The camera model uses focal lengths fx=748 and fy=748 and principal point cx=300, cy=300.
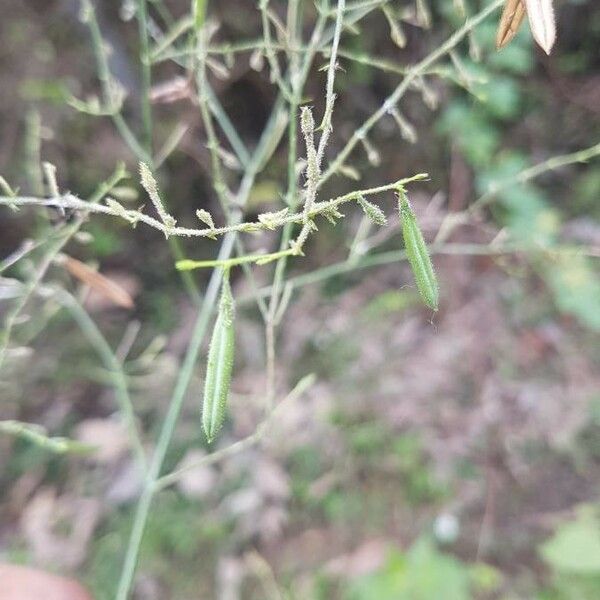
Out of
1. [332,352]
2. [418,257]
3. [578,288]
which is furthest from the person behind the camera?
[332,352]

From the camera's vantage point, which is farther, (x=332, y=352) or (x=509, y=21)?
(x=332, y=352)

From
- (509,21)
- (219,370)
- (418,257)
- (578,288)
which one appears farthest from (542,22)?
(578,288)

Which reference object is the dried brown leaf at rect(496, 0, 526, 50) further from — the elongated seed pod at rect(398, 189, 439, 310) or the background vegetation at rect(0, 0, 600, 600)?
the background vegetation at rect(0, 0, 600, 600)

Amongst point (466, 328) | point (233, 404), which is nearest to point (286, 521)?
point (233, 404)

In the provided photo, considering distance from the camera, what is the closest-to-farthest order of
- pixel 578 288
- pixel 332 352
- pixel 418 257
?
pixel 418 257, pixel 578 288, pixel 332 352

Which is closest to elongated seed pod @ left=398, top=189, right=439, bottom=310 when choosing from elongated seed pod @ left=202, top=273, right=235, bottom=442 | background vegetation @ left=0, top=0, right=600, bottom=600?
elongated seed pod @ left=202, top=273, right=235, bottom=442

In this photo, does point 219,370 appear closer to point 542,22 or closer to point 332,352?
point 542,22
